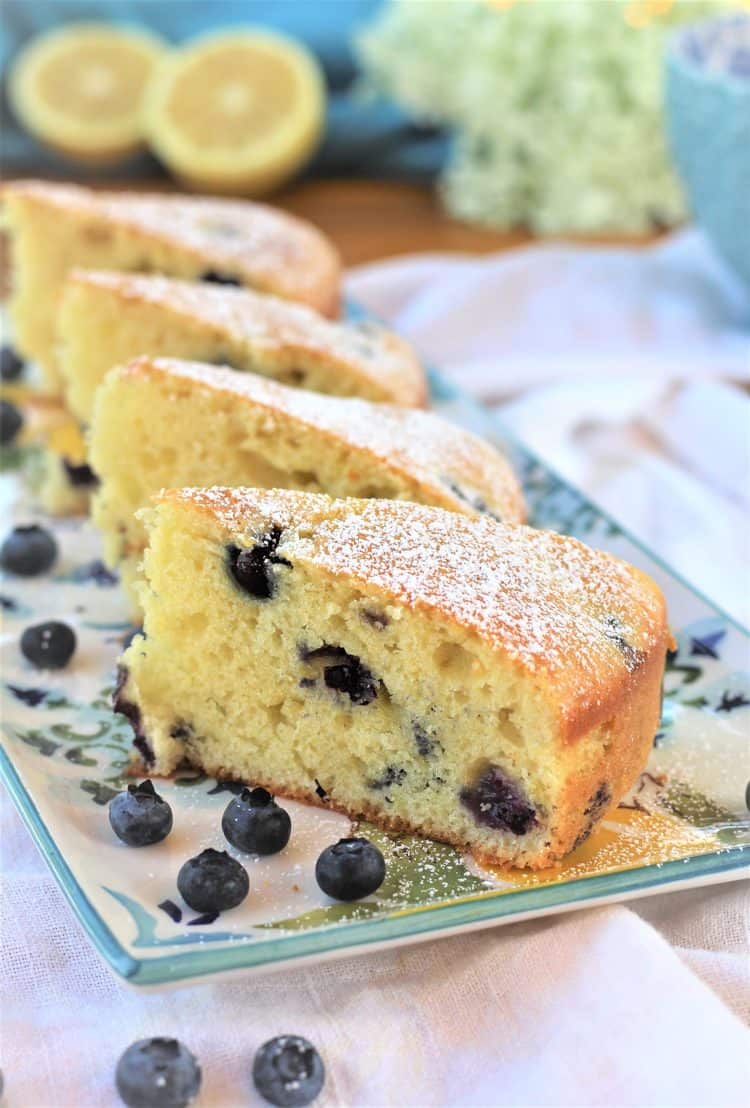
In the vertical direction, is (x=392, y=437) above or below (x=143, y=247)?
above

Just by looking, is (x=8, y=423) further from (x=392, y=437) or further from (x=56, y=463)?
(x=392, y=437)

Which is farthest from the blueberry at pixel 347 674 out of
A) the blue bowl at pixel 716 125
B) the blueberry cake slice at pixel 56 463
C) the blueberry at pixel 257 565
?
the blue bowl at pixel 716 125

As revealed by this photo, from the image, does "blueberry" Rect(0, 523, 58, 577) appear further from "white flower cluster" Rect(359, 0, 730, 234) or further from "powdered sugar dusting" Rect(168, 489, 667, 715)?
"white flower cluster" Rect(359, 0, 730, 234)

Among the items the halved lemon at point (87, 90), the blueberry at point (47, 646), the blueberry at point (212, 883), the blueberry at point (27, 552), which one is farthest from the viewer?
the halved lemon at point (87, 90)

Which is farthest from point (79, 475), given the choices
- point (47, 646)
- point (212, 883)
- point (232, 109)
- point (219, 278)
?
point (232, 109)

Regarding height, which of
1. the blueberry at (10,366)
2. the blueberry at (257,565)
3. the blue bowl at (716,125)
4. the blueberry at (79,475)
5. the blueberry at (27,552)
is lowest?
the blueberry at (10,366)

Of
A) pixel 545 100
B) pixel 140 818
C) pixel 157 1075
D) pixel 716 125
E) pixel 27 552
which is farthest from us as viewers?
pixel 545 100

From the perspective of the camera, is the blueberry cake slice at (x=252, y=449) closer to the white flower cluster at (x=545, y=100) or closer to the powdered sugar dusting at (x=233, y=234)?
the powdered sugar dusting at (x=233, y=234)
